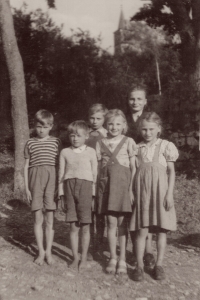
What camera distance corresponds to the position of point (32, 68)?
642 inches

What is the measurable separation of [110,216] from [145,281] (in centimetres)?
73

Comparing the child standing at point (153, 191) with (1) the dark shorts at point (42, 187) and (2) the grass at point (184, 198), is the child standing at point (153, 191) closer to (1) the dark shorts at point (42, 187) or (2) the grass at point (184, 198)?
(1) the dark shorts at point (42, 187)

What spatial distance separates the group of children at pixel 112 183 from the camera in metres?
4.20

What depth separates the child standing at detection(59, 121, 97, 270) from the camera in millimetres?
4355

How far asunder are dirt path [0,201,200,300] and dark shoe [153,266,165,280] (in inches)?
1.9

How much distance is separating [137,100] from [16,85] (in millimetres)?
3679

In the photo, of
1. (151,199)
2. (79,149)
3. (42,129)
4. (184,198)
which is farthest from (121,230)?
(184,198)

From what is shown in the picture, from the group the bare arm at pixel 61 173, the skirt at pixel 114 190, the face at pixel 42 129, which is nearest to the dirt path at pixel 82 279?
the skirt at pixel 114 190

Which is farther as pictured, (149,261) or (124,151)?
(149,261)

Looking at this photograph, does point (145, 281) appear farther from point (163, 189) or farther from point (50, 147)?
point (50, 147)

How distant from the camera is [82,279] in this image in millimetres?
4145

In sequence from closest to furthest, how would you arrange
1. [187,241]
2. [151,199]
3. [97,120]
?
[151,199] → [97,120] → [187,241]

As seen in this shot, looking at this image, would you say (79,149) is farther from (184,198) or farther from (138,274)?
(184,198)

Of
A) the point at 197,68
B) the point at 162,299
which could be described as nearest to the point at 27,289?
the point at 162,299
